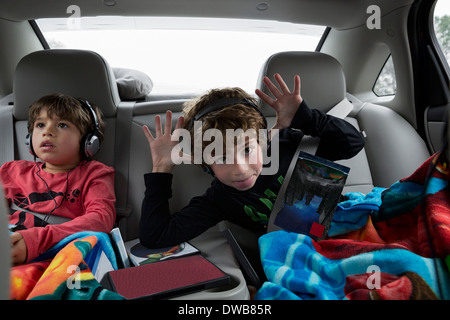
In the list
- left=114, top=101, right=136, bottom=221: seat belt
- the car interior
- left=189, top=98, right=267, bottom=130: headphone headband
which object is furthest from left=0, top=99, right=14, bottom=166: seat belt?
left=189, top=98, right=267, bottom=130: headphone headband

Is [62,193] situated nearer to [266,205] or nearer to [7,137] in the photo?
[7,137]

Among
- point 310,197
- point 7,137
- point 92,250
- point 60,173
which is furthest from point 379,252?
point 7,137

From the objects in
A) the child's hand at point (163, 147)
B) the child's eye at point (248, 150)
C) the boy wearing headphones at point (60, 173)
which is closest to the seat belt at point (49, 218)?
the boy wearing headphones at point (60, 173)

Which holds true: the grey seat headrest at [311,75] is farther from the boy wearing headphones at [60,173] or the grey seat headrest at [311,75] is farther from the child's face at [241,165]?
the boy wearing headphones at [60,173]

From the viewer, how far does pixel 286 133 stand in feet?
4.58

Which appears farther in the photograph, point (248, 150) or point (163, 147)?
point (163, 147)

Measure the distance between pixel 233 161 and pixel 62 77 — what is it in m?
0.93

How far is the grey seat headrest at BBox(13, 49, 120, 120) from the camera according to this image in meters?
1.47

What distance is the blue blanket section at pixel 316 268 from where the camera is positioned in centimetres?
73

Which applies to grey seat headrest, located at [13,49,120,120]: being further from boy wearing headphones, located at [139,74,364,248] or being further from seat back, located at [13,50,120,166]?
boy wearing headphones, located at [139,74,364,248]

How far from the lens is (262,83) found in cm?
153

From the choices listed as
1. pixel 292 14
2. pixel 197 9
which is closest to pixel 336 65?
pixel 292 14

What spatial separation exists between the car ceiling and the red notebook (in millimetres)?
1316
